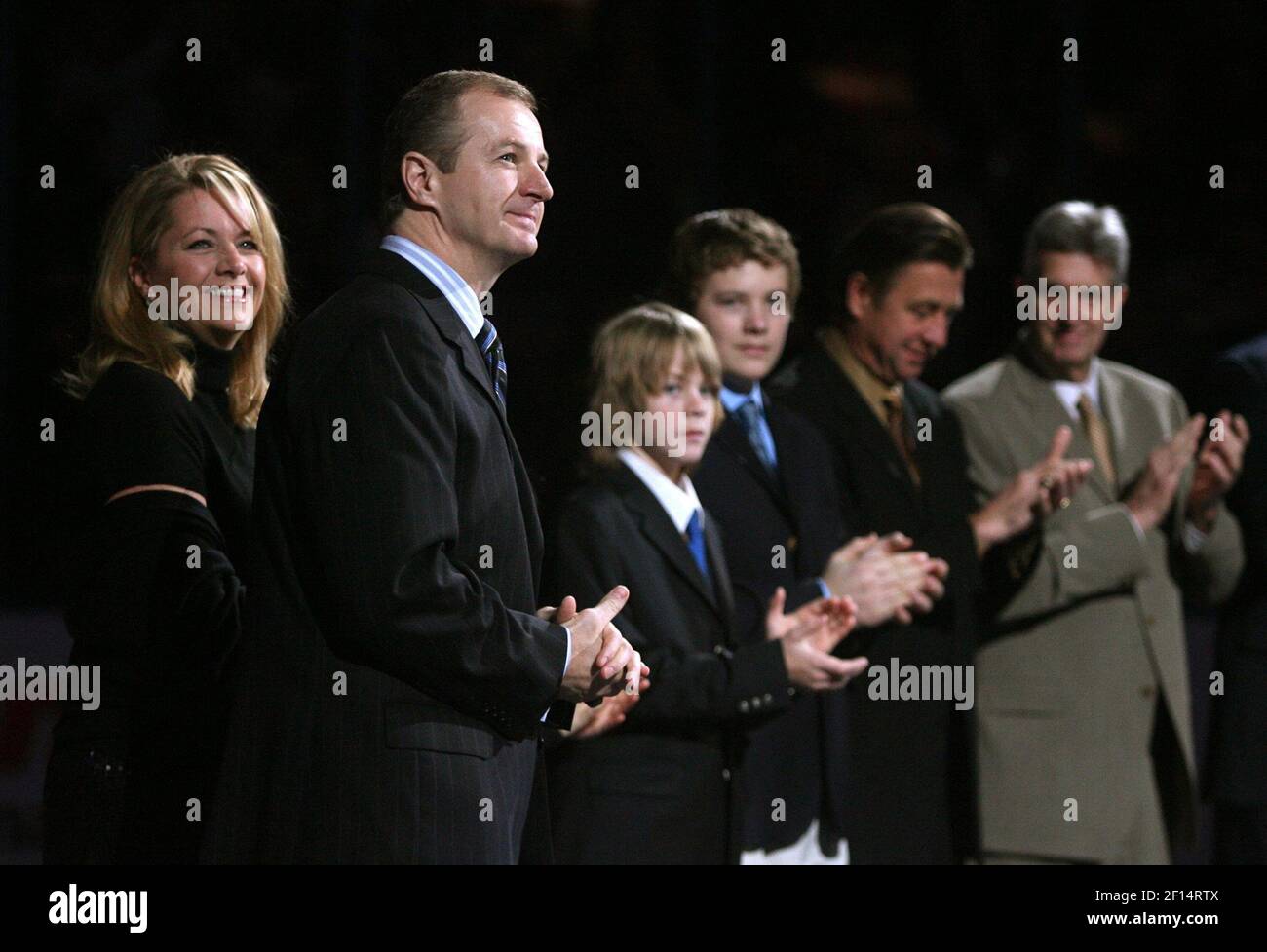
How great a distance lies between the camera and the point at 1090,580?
412cm

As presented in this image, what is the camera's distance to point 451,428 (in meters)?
2.29

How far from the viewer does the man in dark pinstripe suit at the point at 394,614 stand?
2225 millimetres

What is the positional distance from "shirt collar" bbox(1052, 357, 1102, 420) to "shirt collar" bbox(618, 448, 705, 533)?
1.20 meters

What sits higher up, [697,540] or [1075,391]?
[1075,391]

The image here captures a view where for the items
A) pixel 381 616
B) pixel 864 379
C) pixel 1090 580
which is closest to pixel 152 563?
pixel 381 616

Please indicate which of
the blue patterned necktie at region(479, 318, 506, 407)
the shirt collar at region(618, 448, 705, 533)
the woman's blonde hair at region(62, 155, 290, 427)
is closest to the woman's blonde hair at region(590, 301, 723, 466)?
the shirt collar at region(618, 448, 705, 533)

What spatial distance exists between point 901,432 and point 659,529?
32.8 inches

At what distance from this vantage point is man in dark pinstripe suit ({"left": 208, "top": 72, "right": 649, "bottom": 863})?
222cm

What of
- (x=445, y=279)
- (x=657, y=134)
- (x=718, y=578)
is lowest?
(x=718, y=578)

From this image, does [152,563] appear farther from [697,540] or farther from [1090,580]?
[1090,580]

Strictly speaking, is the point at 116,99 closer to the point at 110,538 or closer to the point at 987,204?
the point at 987,204

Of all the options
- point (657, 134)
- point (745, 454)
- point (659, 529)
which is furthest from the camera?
point (657, 134)

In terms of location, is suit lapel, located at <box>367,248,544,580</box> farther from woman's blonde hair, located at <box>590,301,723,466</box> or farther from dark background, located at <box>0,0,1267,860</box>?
dark background, located at <box>0,0,1267,860</box>
